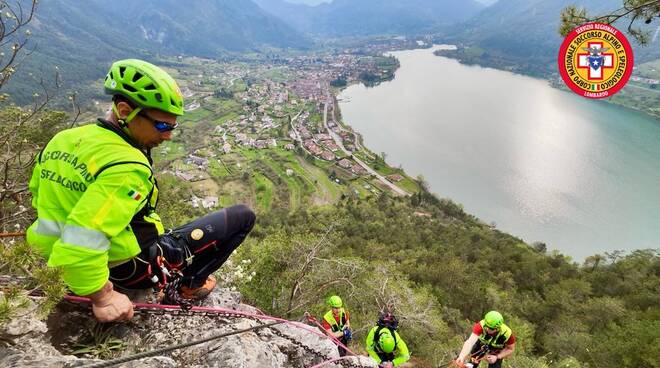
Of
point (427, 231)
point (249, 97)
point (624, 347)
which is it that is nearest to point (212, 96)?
point (249, 97)

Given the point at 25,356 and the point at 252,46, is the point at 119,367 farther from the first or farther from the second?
the point at 252,46

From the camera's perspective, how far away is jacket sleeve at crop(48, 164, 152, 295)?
149 centimetres

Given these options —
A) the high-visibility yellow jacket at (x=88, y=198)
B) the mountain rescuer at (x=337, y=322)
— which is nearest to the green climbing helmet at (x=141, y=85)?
the high-visibility yellow jacket at (x=88, y=198)

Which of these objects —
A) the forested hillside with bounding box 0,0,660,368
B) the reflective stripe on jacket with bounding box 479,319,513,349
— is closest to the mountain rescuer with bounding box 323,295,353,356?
the forested hillside with bounding box 0,0,660,368

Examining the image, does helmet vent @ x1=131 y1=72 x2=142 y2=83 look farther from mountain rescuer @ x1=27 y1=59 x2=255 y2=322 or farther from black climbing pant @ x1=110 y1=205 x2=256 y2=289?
black climbing pant @ x1=110 y1=205 x2=256 y2=289

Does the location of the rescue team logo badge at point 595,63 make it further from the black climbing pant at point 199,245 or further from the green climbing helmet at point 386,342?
the black climbing pant at point 199,245

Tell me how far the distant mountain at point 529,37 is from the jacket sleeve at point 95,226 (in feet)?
411

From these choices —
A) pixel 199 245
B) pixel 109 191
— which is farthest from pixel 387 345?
pixel 109 191

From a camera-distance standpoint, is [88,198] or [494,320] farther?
[494,320]

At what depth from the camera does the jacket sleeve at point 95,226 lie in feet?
4.90

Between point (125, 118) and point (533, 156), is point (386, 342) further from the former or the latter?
point (533, 156)

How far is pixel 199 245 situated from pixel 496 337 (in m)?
4.25

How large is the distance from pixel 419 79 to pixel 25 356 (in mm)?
107268

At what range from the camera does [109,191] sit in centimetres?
156
